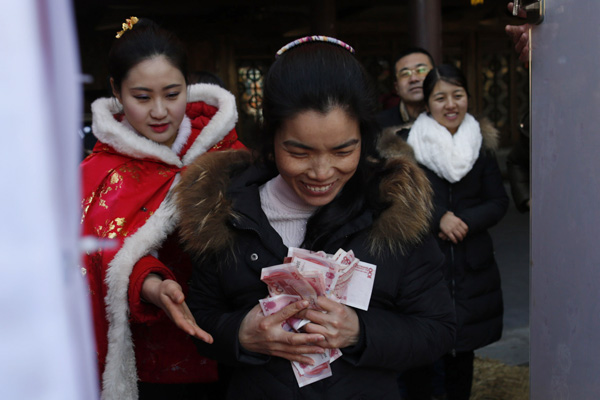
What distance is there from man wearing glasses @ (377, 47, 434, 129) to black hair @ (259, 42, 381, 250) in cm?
188

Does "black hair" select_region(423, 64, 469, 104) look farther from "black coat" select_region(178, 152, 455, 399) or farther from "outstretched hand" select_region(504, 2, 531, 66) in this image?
"black coat" select_region(178, 152, 455, 399)

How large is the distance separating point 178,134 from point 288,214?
691mm

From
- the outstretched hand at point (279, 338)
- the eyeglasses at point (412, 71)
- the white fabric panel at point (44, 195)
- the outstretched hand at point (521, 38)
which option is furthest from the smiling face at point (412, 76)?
the white fabric panel at point (44, 195)

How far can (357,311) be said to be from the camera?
5.08ft

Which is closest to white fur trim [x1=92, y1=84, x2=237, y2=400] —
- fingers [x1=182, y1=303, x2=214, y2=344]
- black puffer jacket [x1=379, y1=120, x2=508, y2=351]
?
fingers [x1=182, y1=303, x2=214, y2=344]

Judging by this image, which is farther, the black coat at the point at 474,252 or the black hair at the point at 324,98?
the black coat at the point at 474,252

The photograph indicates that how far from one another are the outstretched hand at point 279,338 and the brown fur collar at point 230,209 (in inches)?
8.7

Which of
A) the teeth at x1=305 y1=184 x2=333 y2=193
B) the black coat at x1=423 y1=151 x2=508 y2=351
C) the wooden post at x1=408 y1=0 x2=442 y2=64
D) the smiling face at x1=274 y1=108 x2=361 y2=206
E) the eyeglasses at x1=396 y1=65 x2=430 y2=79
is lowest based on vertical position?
the black coat at x1=423 y1=151 x2=508 y2=351

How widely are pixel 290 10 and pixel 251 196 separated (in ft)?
26.3

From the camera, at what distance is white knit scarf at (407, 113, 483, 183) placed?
289 centimetres

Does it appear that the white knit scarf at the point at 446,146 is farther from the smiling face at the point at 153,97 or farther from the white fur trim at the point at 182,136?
the smiling face at the point at 153,97

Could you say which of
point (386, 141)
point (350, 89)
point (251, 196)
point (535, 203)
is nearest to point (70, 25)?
point (350, 89)

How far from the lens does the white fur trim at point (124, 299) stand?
72.2 inches

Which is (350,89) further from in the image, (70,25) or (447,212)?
(447,212)
